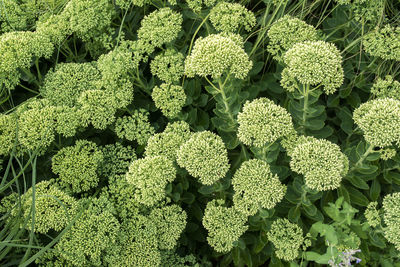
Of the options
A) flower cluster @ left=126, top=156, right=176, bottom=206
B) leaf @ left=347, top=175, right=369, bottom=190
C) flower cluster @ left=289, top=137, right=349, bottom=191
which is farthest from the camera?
leaf @ left=347, top=175, right=369, bottom=190

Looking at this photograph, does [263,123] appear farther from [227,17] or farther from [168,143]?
[227,17]

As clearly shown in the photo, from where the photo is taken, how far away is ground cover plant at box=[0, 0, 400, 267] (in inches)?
110

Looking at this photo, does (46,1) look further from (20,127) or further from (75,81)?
(20,127)

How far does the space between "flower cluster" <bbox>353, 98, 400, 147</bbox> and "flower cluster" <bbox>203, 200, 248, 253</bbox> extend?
3.71 feet

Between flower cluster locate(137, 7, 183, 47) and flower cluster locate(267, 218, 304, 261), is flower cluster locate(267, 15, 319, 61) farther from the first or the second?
flower cluster locate(267, 218, 304, 261)

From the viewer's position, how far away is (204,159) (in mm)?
2801

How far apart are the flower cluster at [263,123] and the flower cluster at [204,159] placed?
232 millimetres

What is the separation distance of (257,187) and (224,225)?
410mm

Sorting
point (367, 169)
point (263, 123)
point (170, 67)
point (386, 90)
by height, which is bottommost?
point (367, 169)

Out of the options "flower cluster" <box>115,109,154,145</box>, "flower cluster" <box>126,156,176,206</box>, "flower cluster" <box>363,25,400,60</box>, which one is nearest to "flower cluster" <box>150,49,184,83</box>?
"flower cluster" <box>115,109,154,145</box>

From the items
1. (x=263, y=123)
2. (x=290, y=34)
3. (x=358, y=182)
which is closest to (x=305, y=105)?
(x=263, y=123)

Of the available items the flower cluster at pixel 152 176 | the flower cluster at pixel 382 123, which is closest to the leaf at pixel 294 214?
the flower cluster at pixel 382 123

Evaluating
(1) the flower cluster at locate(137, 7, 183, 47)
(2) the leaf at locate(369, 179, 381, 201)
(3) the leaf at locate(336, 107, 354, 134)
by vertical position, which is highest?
(1) the flower cluster at locate(137, 7, 183, 47)

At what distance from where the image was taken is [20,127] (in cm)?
329
